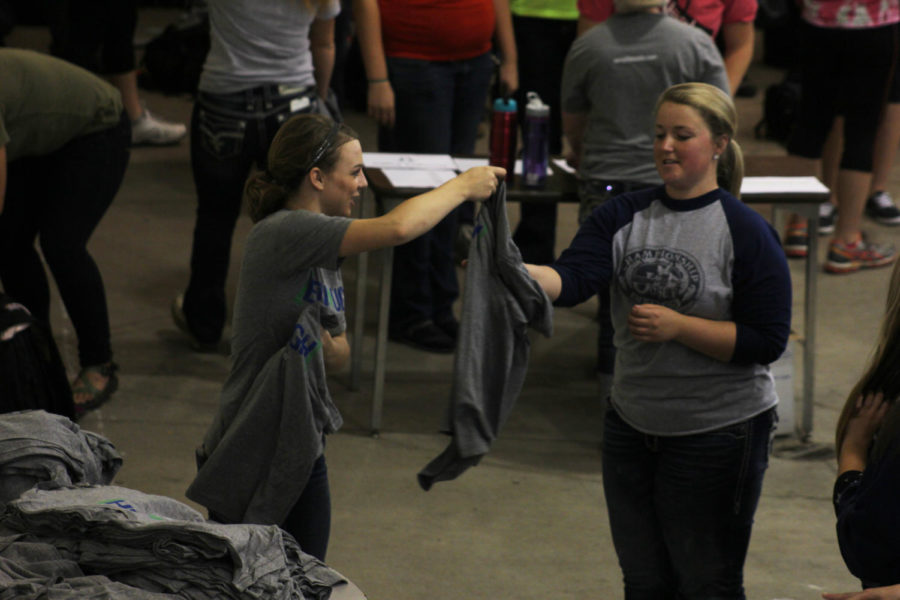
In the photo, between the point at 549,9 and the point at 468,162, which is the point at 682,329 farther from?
the point at 549,9

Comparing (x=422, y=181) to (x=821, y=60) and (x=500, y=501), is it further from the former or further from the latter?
(x=821, y=60)

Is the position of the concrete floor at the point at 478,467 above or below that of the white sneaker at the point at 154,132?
above

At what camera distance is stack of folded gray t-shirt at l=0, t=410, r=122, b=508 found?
2311 mm

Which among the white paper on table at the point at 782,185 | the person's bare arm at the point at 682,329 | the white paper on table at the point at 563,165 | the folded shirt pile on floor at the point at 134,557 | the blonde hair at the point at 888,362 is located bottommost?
the white paper on table at the point at 563,165

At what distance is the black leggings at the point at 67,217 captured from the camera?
399cm

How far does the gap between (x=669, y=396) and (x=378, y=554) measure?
121 centimetres

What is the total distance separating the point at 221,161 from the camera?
4391 millimetres

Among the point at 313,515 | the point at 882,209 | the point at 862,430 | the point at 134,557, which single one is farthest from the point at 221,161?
the point at 882,209

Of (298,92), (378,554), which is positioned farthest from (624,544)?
(298,92)

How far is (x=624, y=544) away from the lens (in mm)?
2746

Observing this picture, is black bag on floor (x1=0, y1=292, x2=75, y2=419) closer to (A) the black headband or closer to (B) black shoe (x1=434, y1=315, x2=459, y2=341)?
(A) the black headband

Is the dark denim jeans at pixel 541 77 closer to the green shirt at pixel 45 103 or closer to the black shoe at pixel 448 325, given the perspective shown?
the black shoe at pixel 448 325

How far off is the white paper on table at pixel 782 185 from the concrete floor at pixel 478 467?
34.1 inches

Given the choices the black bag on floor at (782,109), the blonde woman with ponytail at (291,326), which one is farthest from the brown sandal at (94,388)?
the black bag on floor at (782,109)
